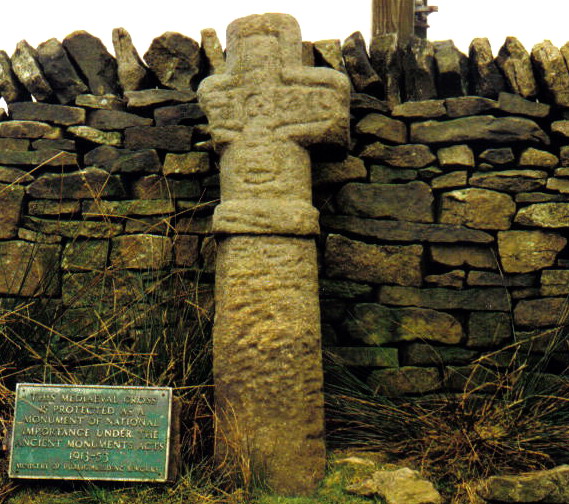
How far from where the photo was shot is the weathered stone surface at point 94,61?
4117mm

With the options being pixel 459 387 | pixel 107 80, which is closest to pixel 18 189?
pixel 107 80

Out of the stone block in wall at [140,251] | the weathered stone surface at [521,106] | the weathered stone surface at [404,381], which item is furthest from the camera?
the weathered stone surface at [521,106]

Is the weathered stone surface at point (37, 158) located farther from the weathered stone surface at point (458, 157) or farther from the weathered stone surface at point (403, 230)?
the weathered stone surface at point (458, 157)

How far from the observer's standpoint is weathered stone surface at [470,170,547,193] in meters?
3.85

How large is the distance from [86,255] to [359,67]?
1985 mm

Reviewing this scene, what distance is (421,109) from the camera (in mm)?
3945

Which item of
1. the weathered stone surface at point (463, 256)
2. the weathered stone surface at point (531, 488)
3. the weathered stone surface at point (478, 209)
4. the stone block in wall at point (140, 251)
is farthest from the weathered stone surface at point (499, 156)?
the stone block in wall at point (140, 251)

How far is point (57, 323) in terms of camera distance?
12.1 feet

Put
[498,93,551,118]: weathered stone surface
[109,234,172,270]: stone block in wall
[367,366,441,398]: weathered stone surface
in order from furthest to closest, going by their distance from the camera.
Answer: [498,93,551,118]: weathered stone surface, [109,234,172,270]: stone block in wall, [367,366,441,398]: weathered stone surface

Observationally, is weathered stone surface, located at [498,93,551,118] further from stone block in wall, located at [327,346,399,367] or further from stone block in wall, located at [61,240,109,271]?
stone block in wall, located at [61,240,109,271]

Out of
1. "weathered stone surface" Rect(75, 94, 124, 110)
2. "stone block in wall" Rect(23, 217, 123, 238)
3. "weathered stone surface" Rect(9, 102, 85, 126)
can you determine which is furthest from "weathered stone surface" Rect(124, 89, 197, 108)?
"stone block in wall" Rect(23, 217, 123, 238)

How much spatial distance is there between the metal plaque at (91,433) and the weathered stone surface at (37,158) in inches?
59.5

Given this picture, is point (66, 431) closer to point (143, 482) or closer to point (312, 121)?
point (143, 482)

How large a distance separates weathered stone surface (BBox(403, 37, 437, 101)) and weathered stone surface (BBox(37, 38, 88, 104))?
78.9 inches
